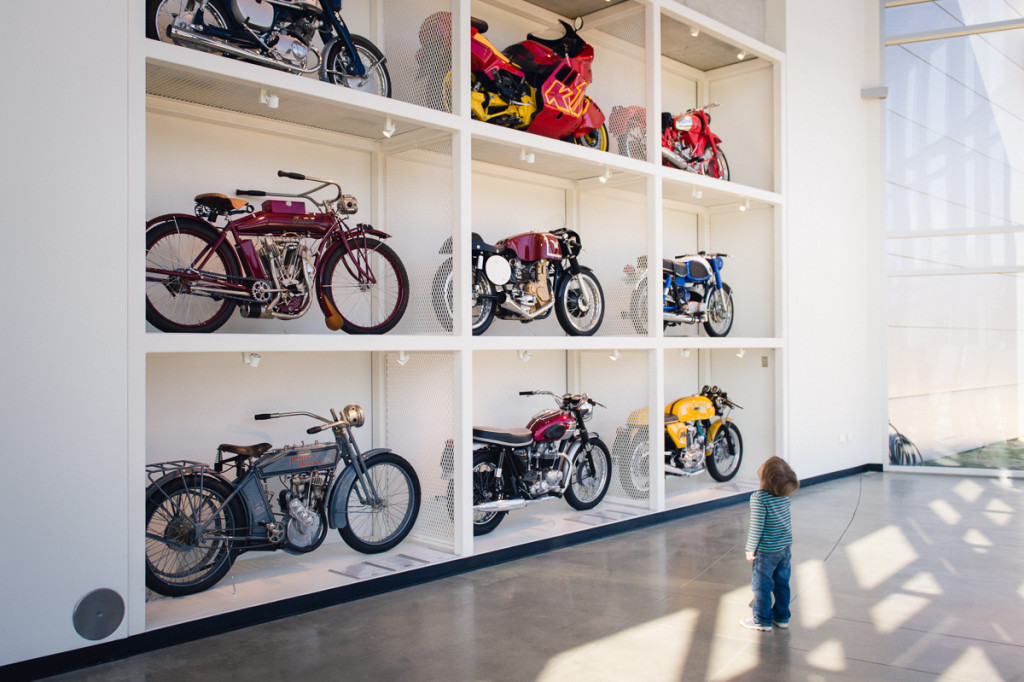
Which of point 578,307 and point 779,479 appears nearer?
point 779,479

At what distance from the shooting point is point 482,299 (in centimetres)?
556

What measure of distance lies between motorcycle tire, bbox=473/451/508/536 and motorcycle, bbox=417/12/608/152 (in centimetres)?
221

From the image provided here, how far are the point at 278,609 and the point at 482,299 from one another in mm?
2391

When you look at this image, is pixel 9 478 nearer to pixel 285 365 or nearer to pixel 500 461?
pixel 285 365

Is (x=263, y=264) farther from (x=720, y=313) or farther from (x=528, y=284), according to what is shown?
(x=720, y=313)

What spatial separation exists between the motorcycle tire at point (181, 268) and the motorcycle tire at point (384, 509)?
1246 mm

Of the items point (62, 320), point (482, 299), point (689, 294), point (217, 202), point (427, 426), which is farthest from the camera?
point (689, 294)

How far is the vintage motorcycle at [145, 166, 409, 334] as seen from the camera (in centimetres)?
414

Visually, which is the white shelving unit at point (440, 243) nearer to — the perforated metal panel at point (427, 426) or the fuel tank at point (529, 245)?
the perforated metal panel at point (427, 426)

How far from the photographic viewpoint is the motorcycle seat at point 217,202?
423 cm

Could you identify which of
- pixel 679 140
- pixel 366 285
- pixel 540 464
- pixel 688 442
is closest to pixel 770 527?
pixel 540 464

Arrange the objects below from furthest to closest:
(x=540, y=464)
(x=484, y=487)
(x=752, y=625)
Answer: (x=540, y=464) < (x=484, y=487) < (x=752, y=625)

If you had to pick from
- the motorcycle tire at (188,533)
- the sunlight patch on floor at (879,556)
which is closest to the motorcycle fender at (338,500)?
the motorcycle tire at (188,533)

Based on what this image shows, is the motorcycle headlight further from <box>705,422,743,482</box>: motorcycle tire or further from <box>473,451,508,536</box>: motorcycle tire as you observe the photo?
<box>705,422,743,482</box>: motorcycle tire
